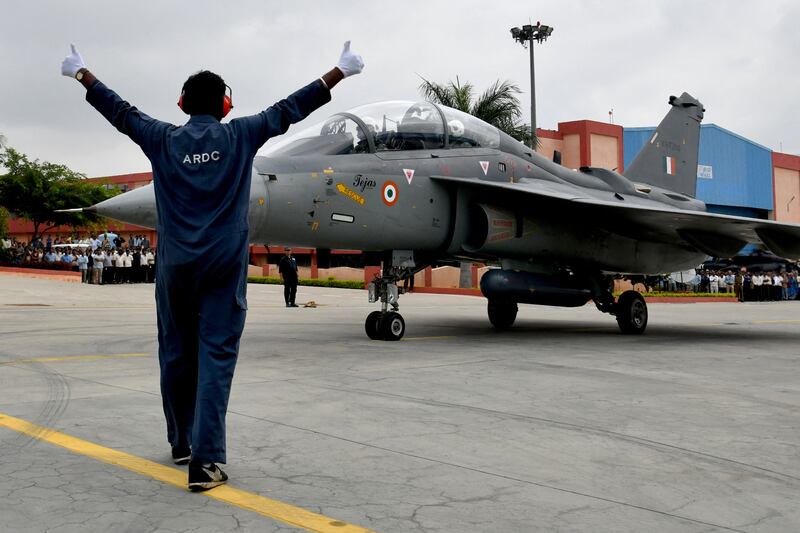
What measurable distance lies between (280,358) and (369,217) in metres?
2.54

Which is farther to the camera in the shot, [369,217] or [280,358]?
[369,217]

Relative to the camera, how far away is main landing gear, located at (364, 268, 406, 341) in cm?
1032

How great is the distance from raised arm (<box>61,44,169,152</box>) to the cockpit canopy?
5.23 metres

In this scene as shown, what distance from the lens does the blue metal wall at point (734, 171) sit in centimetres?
5481

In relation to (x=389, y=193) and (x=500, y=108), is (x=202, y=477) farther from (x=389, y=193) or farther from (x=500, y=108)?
(x=500, y=108)

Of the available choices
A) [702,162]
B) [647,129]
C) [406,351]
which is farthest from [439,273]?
[702,162]

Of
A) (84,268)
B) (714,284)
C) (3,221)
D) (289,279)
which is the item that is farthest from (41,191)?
(714,284)

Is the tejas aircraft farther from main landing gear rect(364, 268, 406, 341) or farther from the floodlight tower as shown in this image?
the floodlight tower

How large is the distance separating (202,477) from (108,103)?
2.01 meters

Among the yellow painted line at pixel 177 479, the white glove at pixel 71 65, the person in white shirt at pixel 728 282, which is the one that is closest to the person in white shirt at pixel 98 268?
the yellow painted line at pixel 177 479

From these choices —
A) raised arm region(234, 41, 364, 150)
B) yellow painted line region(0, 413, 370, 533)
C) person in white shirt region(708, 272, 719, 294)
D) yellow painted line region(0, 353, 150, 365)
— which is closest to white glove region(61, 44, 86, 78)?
raised arm region(234, 41, 364, 150)

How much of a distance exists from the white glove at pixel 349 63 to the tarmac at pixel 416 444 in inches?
82.4

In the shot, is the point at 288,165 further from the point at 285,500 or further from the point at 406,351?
the point at 285,500

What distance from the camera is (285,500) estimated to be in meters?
3.17
